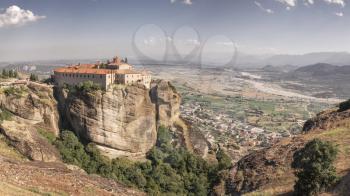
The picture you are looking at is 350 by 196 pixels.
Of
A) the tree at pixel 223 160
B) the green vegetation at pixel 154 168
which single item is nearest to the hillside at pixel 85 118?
the green vegetation at pixel 154 168

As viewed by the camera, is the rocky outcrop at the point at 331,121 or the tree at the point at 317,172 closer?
the tree at the point at 317,172

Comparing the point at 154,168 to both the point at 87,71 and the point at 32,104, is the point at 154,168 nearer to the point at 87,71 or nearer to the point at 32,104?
the point at 87,71

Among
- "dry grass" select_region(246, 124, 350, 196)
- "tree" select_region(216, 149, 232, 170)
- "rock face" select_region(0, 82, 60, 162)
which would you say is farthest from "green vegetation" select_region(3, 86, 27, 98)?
"dry grass" select_region(246, 124, 350, 196)

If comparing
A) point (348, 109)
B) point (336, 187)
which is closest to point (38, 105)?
point (348, 109)

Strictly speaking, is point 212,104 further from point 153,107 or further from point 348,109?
point 348,109

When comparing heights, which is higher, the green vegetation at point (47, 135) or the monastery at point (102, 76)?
the monastery at point (102, 76)

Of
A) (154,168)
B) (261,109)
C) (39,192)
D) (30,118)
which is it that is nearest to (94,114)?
(30,118)

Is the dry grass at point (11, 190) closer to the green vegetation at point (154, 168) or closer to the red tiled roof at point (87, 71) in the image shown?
the green vegetation at point (154, 168)
